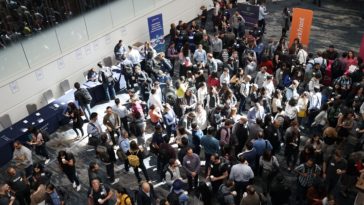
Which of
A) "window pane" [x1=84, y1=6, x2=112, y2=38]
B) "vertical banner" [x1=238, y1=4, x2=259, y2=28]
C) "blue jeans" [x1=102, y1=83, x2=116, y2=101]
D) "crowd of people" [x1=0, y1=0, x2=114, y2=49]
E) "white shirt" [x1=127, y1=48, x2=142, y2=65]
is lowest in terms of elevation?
"blue jeans" [x1=102, y1=83, x2=116, y2=101]

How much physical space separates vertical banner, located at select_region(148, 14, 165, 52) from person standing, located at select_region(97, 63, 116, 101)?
3.00 m

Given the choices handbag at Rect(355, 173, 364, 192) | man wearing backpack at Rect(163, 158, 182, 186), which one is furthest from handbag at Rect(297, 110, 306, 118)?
man wearing backpack at Rect(163, 158, 182, 186)

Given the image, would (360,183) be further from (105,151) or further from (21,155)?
(21,155)

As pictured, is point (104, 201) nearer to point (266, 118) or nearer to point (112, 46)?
point (266, 118)

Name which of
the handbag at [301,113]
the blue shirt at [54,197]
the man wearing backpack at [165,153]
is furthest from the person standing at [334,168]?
the blue shirt at [54,197]

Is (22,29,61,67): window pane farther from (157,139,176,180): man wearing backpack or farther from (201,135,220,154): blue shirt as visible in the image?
(201,135,220,154): blue shirt

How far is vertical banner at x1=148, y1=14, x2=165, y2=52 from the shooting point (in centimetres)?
1487

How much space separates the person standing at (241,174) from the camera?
7.66m

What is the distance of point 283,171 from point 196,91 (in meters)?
3.34

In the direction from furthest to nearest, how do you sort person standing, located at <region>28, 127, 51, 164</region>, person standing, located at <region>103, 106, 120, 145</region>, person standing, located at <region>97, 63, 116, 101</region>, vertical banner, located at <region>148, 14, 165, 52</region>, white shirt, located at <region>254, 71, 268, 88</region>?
vertical banner, located at <region>148, 14, 165, 52</region>
person standing, located at <region>97, 63, 116, 101</region>
white shirt, located at <region>254, 71, 268, 88</region>
person standing, located at <region>103, 106, 120, 145</region>
person standing, located at <region>28, 127, 51, 164</region>

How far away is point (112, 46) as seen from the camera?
47.3 ft

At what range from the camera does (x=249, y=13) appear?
1539cm

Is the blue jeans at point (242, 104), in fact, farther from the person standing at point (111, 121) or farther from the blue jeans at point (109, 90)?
the blue jeans at point (109, 90)

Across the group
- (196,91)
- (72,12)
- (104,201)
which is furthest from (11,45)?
(104,201)
